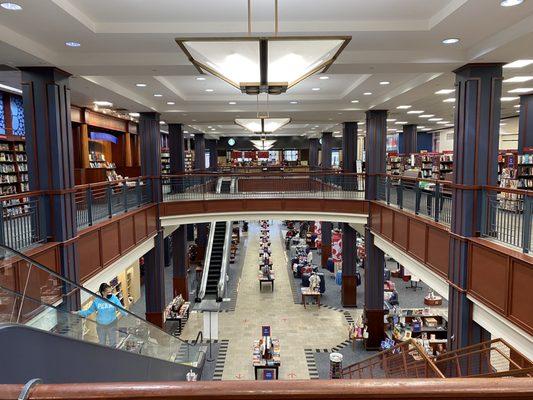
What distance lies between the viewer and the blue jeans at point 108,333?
526 centimetres

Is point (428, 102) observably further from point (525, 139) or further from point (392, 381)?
point (392, 381)

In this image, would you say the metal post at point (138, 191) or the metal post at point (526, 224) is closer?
the metal post at point (526, 224)

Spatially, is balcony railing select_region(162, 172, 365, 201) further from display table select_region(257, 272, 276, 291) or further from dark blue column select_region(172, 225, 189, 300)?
display table select_region(257, 272, 276, 291)

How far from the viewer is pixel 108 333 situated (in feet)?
18.2

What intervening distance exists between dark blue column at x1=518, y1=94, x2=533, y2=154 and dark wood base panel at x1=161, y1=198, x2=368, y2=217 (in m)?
4.78

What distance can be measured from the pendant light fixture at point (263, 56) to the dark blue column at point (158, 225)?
10.1m

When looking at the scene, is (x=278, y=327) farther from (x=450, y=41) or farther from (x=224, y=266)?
(x=450, y=41)

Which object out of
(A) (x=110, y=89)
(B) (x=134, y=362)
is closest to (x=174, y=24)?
(A) (x=110, y=89)

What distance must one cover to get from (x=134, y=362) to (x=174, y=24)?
5.19 m

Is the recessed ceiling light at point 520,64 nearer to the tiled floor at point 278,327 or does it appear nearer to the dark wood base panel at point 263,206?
the dark wood base panel at point 263,206

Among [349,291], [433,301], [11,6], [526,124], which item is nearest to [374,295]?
[433,301]

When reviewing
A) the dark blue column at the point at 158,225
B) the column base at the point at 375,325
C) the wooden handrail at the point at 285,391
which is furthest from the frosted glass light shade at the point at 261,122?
the column base at the point at 375,325

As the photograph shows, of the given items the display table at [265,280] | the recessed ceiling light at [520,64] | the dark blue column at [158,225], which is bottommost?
the display table at [265,280]

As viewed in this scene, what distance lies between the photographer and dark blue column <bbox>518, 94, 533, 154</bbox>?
37.4 ft
